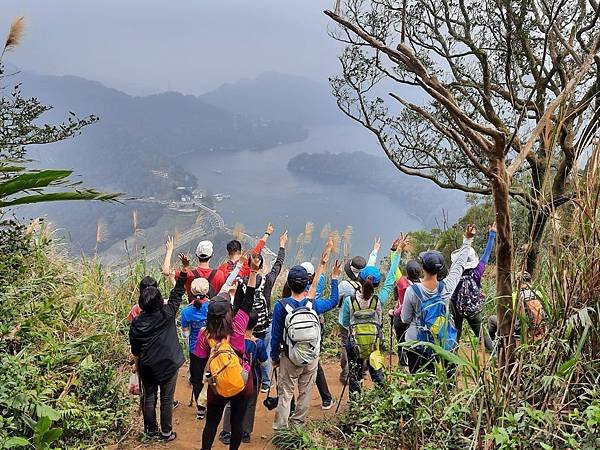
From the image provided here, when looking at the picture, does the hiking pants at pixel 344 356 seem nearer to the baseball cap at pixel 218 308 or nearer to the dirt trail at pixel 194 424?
the dirt trail at pixel 194 424

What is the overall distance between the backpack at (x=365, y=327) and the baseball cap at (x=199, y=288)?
121 centimetres

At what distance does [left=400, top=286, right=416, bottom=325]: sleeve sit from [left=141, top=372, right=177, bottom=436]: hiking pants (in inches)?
71.7

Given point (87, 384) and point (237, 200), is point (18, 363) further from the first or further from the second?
point (237, 200)

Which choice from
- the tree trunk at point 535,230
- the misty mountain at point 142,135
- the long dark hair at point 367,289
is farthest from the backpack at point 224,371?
the misty mountain at point 142,135

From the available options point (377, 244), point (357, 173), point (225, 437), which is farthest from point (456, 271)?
point (357, 173)

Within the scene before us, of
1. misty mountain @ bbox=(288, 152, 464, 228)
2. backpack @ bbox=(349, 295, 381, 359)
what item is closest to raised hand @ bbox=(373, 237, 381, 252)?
backpack @ bbox=(349, 295, 381, 359)

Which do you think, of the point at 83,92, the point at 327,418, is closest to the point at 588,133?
the point at 327,418

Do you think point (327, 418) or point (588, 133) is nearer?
point (588, 133)

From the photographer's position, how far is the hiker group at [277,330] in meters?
3.47

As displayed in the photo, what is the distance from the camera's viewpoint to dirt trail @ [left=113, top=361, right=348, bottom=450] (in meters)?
4.00

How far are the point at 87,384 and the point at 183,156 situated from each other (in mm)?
122866

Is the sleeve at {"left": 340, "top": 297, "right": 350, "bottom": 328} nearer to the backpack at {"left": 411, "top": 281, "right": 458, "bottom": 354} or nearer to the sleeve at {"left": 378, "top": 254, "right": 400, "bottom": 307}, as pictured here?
the sleeve at {"left": 378, "top": 254, "right": 400, "bottom": 307}

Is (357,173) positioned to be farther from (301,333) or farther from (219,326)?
(219,326)

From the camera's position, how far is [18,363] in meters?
3.46
